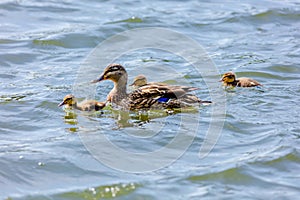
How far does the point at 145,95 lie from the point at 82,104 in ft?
3.22

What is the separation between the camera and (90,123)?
31.0ft

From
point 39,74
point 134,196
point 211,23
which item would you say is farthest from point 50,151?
point 211,23

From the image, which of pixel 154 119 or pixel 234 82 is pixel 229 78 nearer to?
pixel 234 82

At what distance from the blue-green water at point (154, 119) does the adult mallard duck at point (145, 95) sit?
32 cm

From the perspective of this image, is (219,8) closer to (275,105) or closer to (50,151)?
(275,105)

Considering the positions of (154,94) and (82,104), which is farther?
(154,94)

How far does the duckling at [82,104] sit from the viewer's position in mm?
9802

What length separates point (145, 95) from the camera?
10188 mm

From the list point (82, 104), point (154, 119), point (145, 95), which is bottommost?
point (154, 119)

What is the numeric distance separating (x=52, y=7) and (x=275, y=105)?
23.4ft

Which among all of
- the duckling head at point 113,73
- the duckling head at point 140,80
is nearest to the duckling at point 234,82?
the duckling head at point 140,80

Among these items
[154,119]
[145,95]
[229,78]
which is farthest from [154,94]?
[229,78]

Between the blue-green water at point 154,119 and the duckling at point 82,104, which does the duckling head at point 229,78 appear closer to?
the blue-green water at point 154,119

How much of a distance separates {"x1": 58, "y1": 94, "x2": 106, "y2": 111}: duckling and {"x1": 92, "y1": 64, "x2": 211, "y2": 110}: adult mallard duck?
45cm
